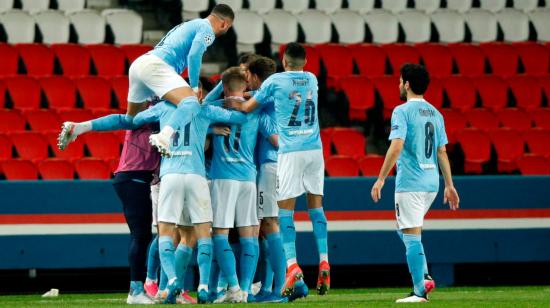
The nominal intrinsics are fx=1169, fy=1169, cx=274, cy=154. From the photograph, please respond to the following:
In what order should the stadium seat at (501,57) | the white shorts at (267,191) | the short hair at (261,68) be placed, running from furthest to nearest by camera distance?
the stadium seat at (501,57) → the short hair at (261,68) → the white shorts at (267,191)

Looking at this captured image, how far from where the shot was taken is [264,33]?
18000mm

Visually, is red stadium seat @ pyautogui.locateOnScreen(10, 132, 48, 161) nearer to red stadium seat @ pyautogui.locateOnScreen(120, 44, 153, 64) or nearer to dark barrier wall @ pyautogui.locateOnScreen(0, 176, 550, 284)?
dark barrier wall @ pyautogui.locateOnScreen(0, 176, 550, 284)

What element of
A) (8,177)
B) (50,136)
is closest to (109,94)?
(50,136)

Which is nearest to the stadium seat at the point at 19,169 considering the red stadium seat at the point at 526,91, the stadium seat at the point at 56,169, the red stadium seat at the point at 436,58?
the stadium seat at the point at 56,169

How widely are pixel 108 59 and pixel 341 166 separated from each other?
4085mm

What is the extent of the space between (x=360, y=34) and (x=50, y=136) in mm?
5671

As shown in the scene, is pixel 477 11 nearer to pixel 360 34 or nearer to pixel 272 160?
pixel 360 34

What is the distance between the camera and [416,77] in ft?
33.0

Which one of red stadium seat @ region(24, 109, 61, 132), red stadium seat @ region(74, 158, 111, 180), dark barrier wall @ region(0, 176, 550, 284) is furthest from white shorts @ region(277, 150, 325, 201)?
red stadium seat @ region(24, 109, 61, 132)

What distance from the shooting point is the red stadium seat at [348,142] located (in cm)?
1545

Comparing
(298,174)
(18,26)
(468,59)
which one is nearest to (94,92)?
(18,26)

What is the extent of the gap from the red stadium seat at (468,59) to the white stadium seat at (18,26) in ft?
20.8

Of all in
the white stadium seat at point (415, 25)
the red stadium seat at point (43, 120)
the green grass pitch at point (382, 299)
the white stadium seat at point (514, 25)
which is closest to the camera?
the green grass pitch at point (382, 299)

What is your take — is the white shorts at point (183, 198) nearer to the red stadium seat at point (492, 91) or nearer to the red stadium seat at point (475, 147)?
the red stadium seat at point (475, 147)
